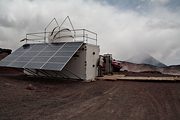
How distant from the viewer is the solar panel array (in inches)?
766

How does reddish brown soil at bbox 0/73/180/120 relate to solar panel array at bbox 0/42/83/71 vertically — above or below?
below

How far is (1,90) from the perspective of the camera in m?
14.7

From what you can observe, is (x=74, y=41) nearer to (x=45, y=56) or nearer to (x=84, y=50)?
(x=84, y=50)

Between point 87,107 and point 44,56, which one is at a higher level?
point 44,56

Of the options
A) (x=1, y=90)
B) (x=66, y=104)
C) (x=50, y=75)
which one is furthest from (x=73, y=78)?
(x=66, y=104)

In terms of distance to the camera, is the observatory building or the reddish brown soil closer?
the reddish brown soil

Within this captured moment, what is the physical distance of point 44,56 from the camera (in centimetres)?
2147

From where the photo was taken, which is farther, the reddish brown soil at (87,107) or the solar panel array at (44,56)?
the solar panel array at (44,56)

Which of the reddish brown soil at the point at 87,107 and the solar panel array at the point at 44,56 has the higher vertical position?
the solar panel array at the point at 44,56

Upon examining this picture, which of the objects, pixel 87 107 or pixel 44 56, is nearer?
pixel 87 107

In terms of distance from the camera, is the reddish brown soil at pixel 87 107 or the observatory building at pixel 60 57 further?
the observatory building at pixel 60 57

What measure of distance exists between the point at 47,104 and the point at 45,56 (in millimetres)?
10008

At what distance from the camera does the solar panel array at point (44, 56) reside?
63.9 ft

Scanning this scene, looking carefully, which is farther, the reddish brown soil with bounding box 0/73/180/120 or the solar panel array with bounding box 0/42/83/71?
the solar panel array with bounding box 0/42/83/71
